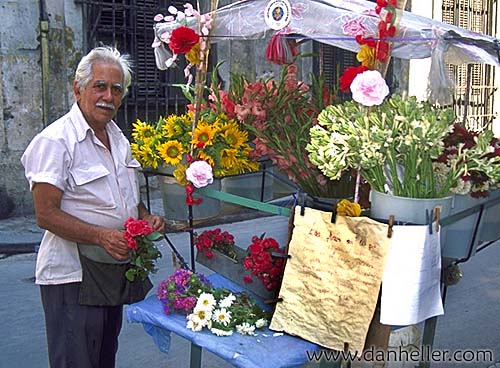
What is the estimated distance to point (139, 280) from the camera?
2535mm

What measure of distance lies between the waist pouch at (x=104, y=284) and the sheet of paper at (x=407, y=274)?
106cm

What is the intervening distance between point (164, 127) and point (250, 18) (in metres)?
0.55

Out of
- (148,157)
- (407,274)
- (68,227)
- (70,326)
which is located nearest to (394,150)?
(407,274)

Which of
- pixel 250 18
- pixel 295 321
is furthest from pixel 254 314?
pixel 250 18

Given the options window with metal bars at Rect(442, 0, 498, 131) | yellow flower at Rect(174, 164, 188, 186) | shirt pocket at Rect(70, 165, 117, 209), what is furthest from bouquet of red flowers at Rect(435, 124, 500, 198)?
window with metal bars at Rect(442, 0, 498, 131)

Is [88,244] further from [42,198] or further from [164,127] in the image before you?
[164,127]

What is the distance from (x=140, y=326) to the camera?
14.3 feet

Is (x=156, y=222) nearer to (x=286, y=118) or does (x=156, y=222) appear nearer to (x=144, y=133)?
(x=144, y=133)

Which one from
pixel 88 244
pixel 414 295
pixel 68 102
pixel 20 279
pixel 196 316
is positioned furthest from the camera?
pixel 68 102

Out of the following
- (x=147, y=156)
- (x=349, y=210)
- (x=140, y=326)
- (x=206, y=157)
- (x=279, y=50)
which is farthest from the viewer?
(x=140, y=326)

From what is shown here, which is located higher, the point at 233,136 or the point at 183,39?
the point at 183,39

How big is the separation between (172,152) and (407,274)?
42.3 inches

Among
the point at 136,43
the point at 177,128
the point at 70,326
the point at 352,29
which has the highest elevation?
the point at 136,43

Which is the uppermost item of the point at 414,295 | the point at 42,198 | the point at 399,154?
the point at 399,154
